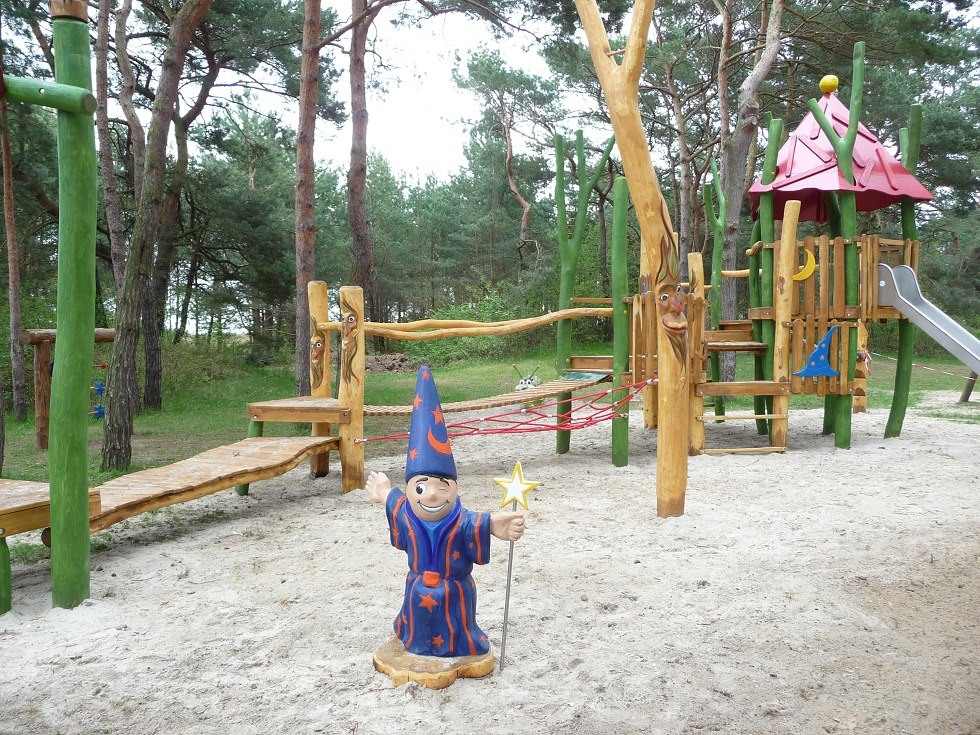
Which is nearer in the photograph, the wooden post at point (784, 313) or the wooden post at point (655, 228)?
the wooden post at point (655, 228)

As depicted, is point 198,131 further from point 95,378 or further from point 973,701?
point 973,701

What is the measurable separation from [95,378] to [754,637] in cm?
1206

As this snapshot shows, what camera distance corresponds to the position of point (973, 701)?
256 cm

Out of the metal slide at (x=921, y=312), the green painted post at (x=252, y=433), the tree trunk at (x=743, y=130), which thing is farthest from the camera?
the tree trunk at (x=743, y=130)

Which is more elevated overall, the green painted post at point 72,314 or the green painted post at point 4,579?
the green painted post at point 72,314

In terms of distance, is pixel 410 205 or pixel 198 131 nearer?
pixel 198 131

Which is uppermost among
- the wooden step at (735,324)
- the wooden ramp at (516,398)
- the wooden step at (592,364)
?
the wooden step at (735,324)

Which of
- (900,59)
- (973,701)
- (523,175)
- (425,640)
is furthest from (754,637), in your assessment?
(523,175)

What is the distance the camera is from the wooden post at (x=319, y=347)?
19.7ft

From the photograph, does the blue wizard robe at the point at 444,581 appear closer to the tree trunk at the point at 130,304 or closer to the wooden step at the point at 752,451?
the wooden step at the point at 752,451

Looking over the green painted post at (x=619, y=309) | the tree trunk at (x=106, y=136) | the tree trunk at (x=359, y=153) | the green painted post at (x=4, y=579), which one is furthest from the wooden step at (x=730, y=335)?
the tree trunk at (x=359, y=153)

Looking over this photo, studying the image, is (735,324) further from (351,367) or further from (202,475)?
(202,475)

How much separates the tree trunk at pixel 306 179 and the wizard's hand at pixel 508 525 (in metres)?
6.51

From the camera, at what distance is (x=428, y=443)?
2.68 m
